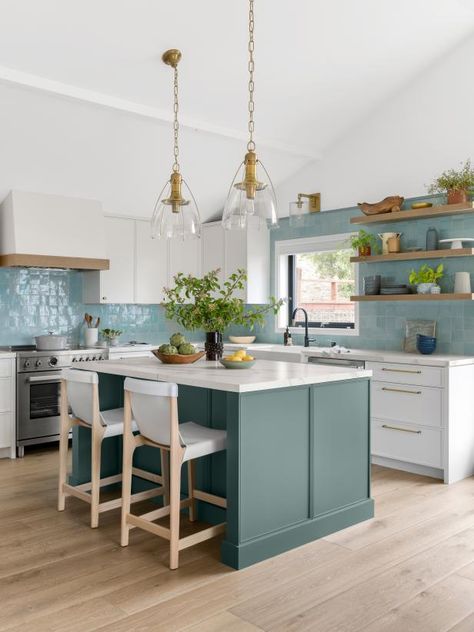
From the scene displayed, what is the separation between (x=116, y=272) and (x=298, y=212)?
1973 mm

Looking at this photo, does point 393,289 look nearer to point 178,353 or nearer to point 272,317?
point 272,317

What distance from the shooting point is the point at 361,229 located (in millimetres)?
5961

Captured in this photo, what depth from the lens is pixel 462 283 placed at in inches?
199

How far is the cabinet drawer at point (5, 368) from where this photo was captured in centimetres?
535

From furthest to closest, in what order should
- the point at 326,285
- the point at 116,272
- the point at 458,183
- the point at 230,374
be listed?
the point at 326,285 → the point at 116,272 → the point at 458,183 → the point at 230,374

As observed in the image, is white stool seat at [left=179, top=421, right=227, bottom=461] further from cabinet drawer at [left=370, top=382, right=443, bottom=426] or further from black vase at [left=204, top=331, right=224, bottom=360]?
cabinet drawer at [left=370, top=382, right=443, bottom=426]

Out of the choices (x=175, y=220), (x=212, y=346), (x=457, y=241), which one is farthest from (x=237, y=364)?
(x=457, y=241)

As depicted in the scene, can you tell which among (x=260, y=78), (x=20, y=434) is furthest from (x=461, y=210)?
(x=20, y=434)

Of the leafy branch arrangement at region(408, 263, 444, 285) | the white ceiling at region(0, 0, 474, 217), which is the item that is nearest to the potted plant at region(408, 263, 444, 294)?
the leafy branch arrangement at region(408, 263, 444, 285)

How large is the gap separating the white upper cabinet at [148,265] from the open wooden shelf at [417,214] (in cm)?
225

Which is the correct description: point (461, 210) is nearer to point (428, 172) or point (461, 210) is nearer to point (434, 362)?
point (428, 172)

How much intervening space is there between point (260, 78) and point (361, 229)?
5.65 feet

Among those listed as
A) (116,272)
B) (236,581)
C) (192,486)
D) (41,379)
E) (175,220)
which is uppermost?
(175,220)

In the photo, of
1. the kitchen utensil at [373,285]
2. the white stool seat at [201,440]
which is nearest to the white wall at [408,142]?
the kitchen utensil at [373,285]
